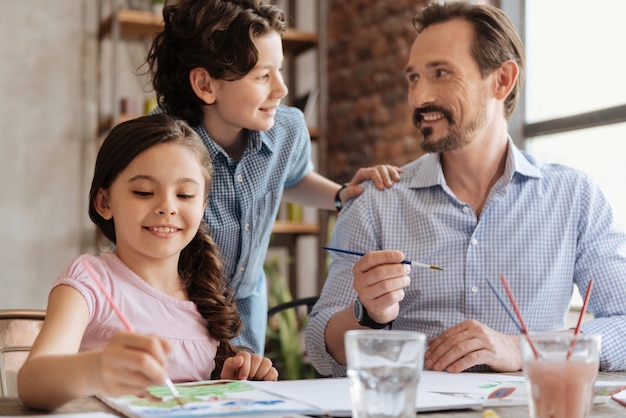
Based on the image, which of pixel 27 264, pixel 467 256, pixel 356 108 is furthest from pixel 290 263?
pixel 467 256

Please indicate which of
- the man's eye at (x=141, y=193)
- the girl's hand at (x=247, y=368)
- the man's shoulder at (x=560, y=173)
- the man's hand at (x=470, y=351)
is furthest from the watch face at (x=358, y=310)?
the man's shoulder at (x=560, y=173)

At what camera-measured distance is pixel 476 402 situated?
1.12 metres

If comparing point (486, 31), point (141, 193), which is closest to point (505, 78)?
point (486, 31)

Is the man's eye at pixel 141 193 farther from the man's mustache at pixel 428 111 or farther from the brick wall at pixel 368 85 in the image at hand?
the brick wall at pixel 368 85

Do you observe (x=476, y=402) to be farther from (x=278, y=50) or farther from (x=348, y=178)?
(x=348, y=178)

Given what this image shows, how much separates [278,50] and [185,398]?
122 cm

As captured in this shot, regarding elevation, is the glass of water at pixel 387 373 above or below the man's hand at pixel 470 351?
above

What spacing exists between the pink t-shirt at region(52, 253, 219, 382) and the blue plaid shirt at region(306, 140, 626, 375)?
0.38 meters

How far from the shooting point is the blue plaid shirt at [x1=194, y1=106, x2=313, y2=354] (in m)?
2.01

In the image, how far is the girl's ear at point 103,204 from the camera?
1574 millimetres

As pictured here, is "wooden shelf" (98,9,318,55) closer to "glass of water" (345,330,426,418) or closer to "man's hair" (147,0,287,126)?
"man's hair" (147,0,287,126)

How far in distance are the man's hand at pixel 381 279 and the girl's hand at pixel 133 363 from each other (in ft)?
1.99

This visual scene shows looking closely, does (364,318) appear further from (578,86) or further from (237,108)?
(578,86)

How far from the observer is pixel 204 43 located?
6.58 feet
